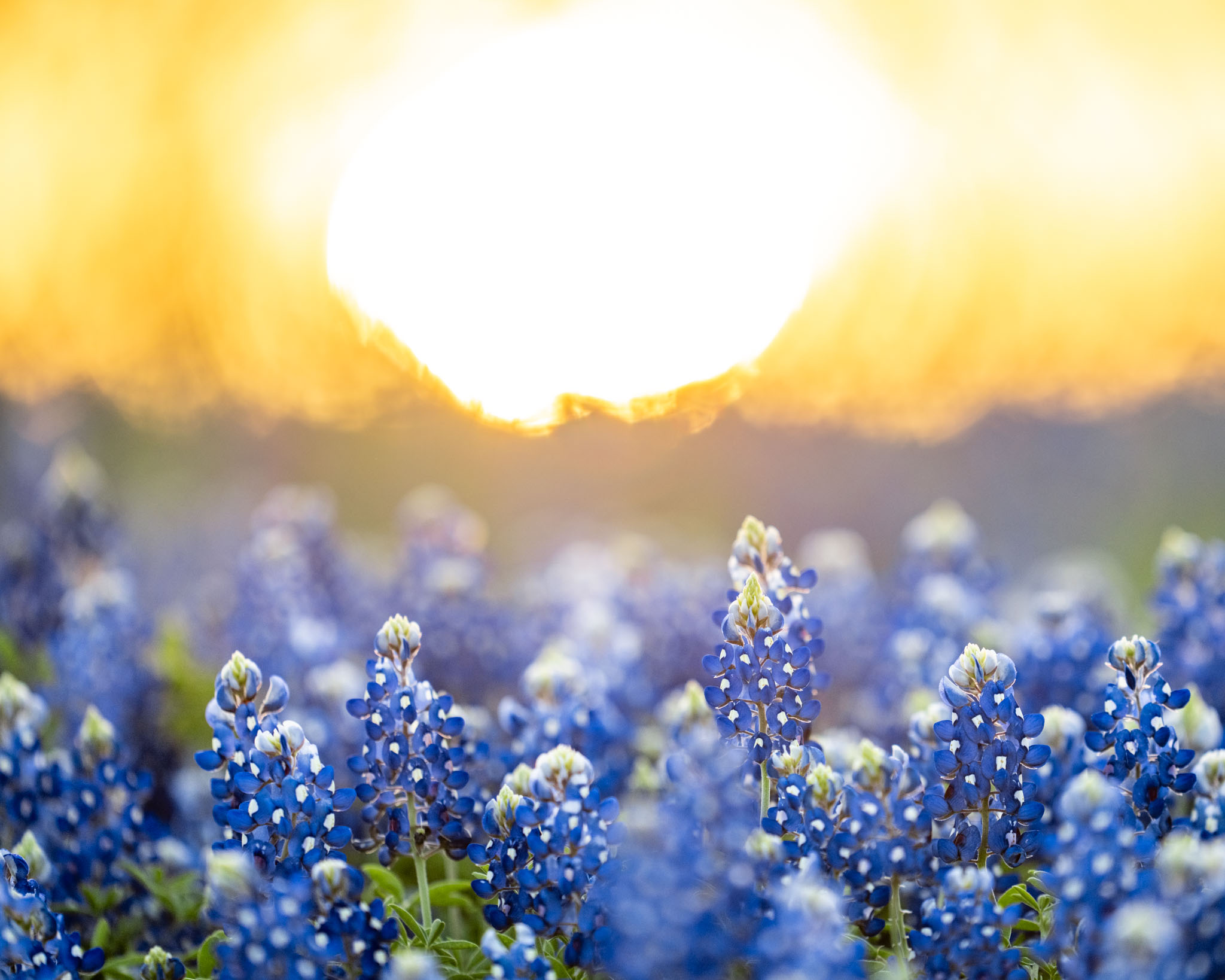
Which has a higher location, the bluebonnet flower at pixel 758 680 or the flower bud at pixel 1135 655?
the flower bud at pixel 1135 655

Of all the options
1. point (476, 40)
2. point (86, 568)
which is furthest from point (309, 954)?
point (476, 40)

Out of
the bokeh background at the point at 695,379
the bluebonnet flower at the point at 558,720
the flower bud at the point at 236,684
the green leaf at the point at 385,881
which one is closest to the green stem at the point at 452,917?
the green leaf at the point at 385,881

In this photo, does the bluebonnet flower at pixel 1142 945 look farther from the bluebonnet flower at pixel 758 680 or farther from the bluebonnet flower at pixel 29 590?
the bluebonnet flower at pixel 29 590


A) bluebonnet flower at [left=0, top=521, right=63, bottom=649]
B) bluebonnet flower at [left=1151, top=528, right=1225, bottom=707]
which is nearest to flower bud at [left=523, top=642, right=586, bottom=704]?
bluebonnet flower at [left=1151, top=528, right=1225, bottom=707]

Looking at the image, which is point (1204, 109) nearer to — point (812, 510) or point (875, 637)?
point (812, 510)

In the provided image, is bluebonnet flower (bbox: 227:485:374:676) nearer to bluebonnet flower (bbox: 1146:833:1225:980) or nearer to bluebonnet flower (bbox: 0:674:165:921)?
bluebonnet flower (bbox: 0:674:165:921)

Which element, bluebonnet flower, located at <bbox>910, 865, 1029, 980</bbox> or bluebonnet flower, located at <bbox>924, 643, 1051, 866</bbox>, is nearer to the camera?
bluebonnet flower, located at <bbox>910, 865, 1029, 980</bbox>
